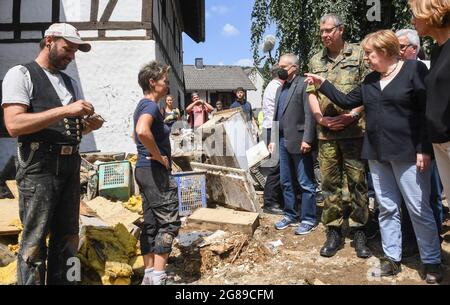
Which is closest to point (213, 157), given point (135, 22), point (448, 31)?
point (135, 22)

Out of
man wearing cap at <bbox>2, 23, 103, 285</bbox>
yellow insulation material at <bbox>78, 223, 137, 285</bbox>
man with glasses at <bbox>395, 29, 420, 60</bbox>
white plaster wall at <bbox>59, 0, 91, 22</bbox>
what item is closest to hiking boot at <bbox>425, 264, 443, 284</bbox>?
man with glasses at <bbox>395, 29, 420, 60</bbox>

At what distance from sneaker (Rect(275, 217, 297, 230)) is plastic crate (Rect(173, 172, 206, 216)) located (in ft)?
4.09

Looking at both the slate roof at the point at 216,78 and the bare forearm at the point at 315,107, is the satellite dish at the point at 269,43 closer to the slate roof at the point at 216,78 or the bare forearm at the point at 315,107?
the bare forearm at the point at 315,107

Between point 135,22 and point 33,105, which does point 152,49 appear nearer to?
point 135,22

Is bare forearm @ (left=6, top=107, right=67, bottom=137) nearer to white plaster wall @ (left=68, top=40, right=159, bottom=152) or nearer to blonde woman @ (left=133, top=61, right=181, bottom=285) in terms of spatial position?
blonde woman @ (left=133, top=61, right=181, bottom=285)

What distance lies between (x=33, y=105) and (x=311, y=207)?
3.01 metres

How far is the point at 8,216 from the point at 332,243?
3.57 m

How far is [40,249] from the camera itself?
2604mm

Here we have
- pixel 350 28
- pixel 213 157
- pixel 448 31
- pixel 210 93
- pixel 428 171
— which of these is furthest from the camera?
pixel 210 93

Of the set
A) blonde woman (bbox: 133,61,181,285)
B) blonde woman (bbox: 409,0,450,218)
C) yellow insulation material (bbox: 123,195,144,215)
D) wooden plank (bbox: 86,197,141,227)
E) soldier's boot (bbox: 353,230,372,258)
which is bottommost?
yellow insulation material (bbox: 123,195,144,215)

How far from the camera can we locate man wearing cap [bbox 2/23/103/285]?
249cm

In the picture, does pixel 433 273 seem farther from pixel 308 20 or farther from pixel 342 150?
pixel 308 20

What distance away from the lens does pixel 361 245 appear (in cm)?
360

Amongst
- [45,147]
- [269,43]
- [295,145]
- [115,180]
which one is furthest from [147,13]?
[45,147]
